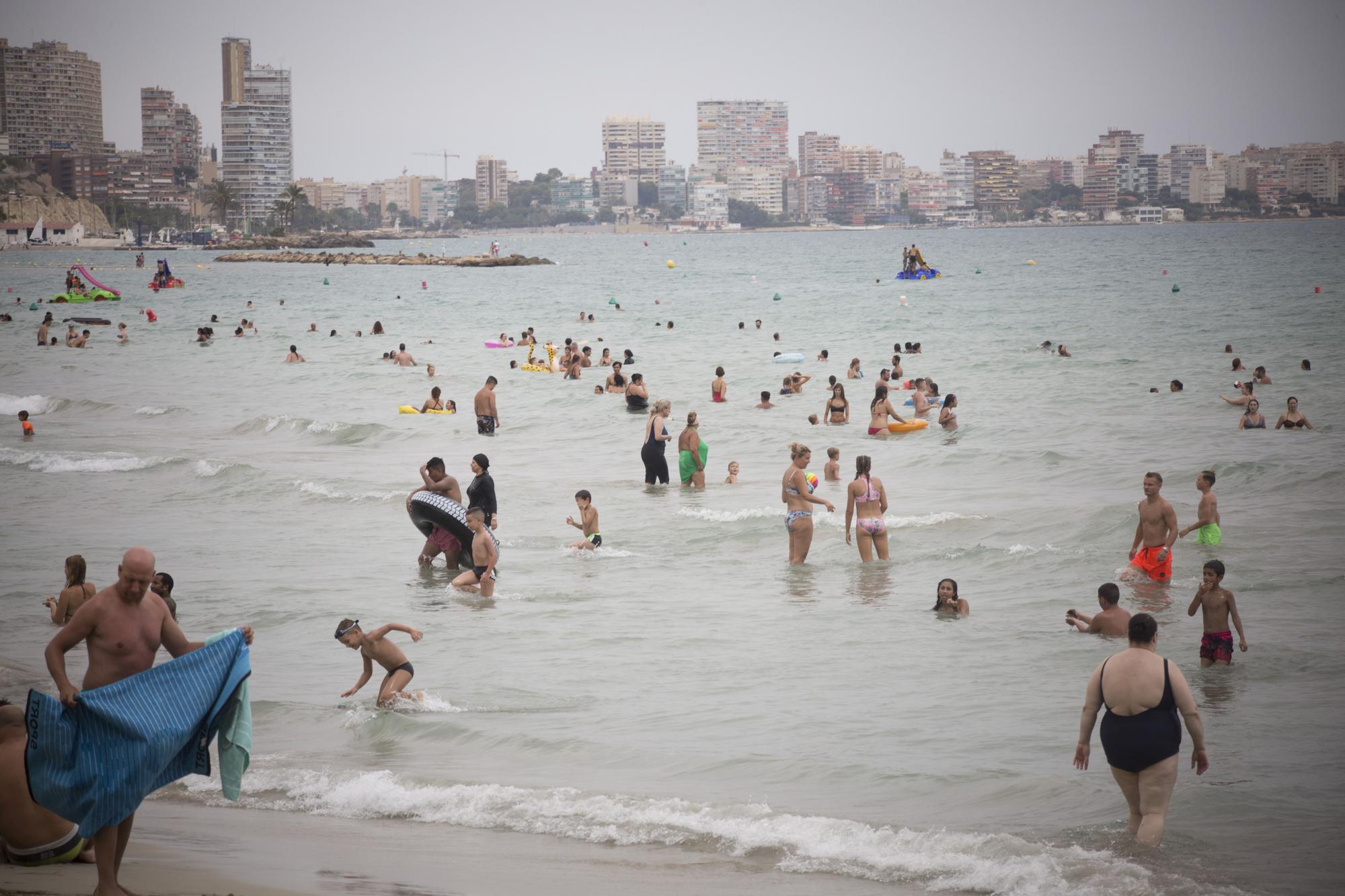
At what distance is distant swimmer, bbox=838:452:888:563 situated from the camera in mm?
13016

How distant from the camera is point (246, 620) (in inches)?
459

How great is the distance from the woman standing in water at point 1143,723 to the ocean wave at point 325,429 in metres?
19.1

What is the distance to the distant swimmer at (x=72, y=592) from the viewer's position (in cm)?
1041

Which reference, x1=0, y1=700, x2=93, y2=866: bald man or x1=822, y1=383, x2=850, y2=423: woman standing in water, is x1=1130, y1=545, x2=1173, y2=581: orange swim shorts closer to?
x1=0, y1=700, x2=93, y2=866: bald man

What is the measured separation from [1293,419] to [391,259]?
101 meters

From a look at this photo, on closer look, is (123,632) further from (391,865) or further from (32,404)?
(32,404)

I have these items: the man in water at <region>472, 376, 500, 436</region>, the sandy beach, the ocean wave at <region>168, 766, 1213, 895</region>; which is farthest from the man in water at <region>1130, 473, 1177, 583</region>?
the man in water at <region>472, 376, 500, 436</region>

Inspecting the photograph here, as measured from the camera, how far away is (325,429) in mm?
24688

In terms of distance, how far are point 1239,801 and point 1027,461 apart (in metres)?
13.0

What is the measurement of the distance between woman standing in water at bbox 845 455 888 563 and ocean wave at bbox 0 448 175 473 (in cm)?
1239

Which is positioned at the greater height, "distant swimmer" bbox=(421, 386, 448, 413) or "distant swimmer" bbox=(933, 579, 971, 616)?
"distant swimmer" bbox=(421, 386, 448, 413)

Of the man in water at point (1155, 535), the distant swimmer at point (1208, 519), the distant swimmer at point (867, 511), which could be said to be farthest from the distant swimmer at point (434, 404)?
the man in water at point (1155, 535)

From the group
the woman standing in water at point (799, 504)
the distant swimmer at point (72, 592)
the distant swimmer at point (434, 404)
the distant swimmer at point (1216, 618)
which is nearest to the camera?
the distant swimmer at point (1216, 618)

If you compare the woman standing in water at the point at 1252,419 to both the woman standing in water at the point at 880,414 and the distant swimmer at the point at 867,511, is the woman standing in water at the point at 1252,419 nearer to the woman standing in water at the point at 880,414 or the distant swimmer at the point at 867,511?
the woman standing in water at the point at 880,414
